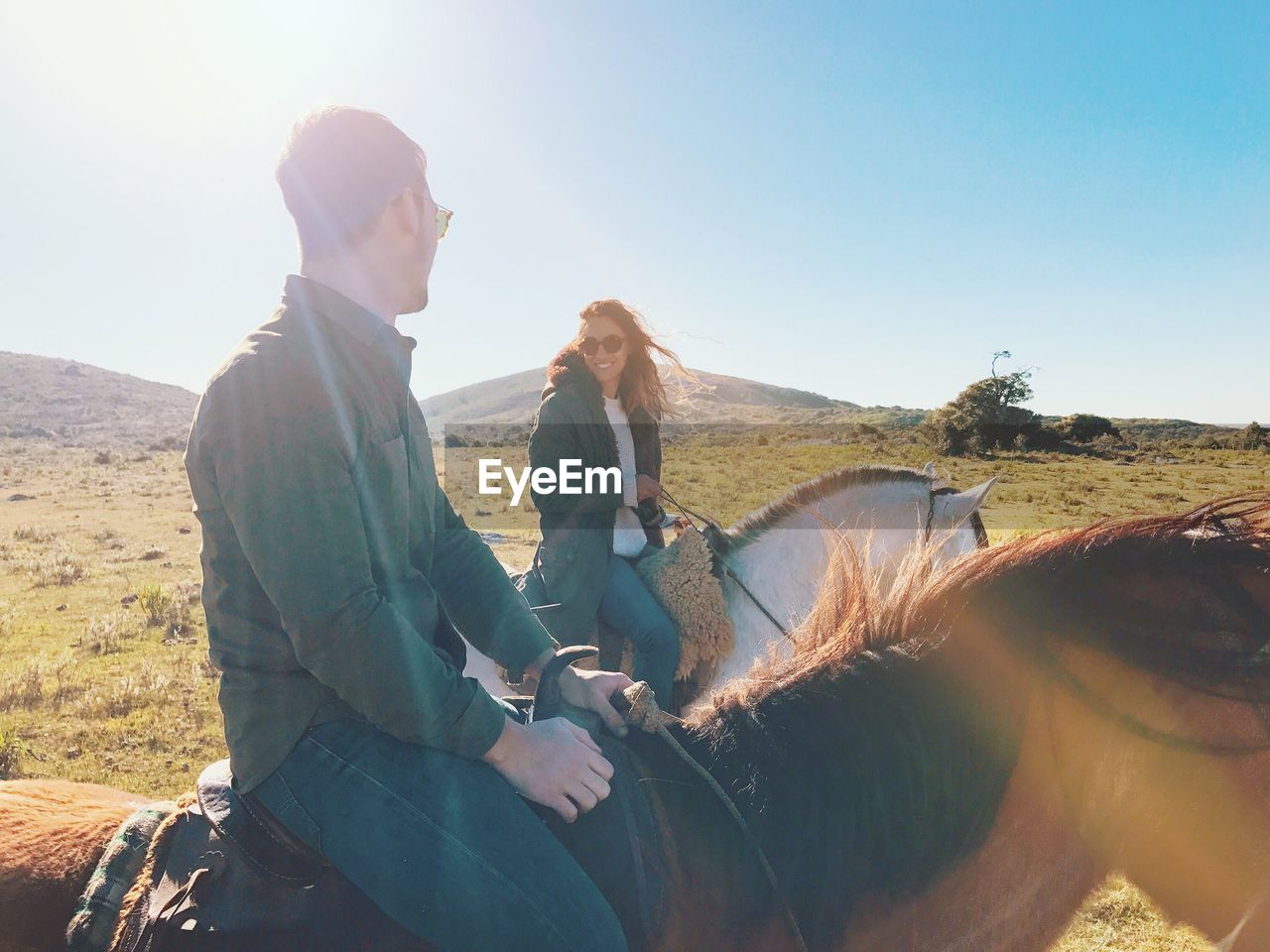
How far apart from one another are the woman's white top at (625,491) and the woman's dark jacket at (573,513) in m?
0.11

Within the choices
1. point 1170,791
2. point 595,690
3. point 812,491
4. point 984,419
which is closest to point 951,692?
point 1170,791

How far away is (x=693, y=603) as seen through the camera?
416 centimetres

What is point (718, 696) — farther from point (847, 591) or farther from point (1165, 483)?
point (1165, 483)

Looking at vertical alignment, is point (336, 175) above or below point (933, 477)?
above

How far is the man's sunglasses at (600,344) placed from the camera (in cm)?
445

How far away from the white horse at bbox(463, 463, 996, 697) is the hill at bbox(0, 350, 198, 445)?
51486 millimetres

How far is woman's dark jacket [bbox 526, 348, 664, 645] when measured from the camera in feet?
13.4

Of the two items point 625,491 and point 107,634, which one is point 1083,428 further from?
point 107,634

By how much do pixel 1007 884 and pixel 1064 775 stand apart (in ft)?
0.86

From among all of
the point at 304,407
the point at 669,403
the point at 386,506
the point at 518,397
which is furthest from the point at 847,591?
the point at 518,397

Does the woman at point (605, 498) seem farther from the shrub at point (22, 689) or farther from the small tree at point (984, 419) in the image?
the small tree at point (984, 419)

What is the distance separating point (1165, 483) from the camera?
1881 cm

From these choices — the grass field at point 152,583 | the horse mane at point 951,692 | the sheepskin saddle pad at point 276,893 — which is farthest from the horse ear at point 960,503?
the sheepskin saddle pad at point 276,893

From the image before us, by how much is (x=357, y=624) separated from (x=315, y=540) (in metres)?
0.17
